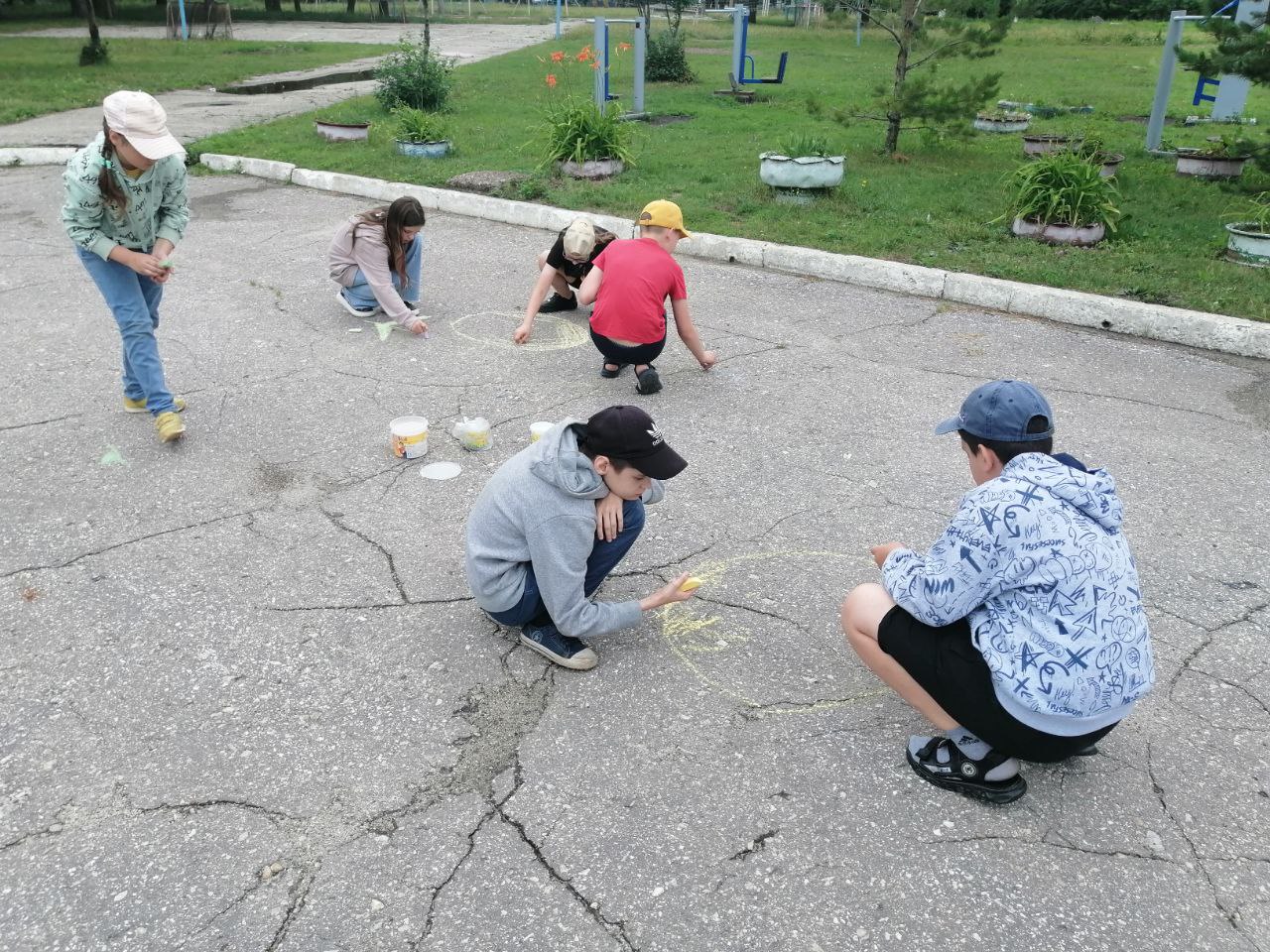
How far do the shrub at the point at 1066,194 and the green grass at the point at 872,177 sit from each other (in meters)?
0.24

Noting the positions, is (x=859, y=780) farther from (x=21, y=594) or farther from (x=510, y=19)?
(x=510, y=19)

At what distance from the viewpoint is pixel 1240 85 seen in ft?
42.4

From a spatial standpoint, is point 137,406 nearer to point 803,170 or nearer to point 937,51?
point 803,170

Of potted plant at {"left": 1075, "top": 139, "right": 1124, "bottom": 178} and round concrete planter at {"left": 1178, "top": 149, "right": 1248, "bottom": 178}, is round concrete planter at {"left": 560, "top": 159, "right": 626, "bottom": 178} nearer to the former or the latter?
potted plant at {"left": 1075, "top": 139, "right": 1124, "bottom": 178}

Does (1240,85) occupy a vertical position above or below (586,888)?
above

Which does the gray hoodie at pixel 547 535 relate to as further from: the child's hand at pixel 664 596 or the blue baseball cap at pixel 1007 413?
the blue baseball cap at pixel 1007 413

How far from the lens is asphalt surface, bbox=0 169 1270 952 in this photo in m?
2.34

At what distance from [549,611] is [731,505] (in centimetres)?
134

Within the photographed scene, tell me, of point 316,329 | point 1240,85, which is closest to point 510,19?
point 1240,85

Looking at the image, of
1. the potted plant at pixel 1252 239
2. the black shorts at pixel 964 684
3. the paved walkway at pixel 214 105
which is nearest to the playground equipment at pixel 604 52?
the paved walkway at pixel 214 105

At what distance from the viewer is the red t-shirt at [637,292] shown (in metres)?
5.18

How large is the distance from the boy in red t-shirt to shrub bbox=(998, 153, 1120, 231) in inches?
146

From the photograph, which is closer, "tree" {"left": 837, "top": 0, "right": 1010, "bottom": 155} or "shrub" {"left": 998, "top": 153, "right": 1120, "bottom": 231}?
"shrub" {"left": 998, "top": 153, "right": 1120, "bottom": 231}

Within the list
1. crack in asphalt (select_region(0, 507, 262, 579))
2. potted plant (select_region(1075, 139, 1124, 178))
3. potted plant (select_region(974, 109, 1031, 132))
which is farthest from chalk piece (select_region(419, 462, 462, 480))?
potted plant (select_region(974, 109, 1031, 132))
